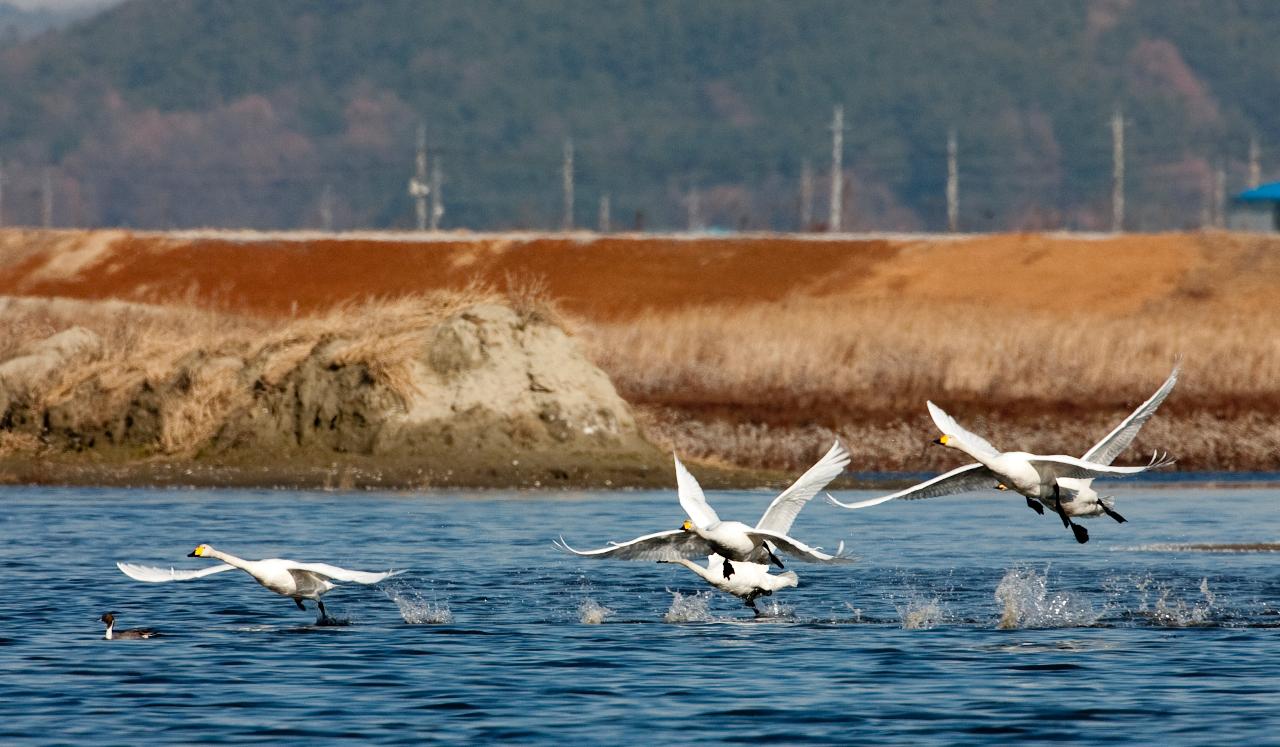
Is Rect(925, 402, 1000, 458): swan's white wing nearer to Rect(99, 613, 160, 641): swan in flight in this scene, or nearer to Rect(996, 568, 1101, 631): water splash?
Rect(996, 568, 1101, 631): water splash

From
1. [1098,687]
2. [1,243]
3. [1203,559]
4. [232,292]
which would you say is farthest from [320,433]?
[1,243]

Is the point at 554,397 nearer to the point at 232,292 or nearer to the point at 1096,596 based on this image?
the point at 1096,596

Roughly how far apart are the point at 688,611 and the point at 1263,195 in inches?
3090

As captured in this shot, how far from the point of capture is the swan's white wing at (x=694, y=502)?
18297 millimetres

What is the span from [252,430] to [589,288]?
3902cm

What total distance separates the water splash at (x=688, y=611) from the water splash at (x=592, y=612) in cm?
54

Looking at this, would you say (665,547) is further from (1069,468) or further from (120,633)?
(120,633)

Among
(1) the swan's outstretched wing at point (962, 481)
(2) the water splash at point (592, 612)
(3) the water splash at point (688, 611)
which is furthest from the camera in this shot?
(3) the water splash at point (688, 611)

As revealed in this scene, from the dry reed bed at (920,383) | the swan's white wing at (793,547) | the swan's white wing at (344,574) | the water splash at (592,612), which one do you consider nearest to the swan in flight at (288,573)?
the swan's white wing at (344,574)

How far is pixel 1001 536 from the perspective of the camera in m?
28.4

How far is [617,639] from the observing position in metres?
19.0

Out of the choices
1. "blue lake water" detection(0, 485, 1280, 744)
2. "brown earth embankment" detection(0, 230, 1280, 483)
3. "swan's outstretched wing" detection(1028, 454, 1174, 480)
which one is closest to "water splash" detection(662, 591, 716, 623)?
"blue lake water" detection(0, 485, 1280, 744)

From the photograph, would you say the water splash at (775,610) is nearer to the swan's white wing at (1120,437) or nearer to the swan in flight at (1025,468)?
the swan in flight at (1025,468)

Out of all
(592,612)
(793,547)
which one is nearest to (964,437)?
(793,547)
